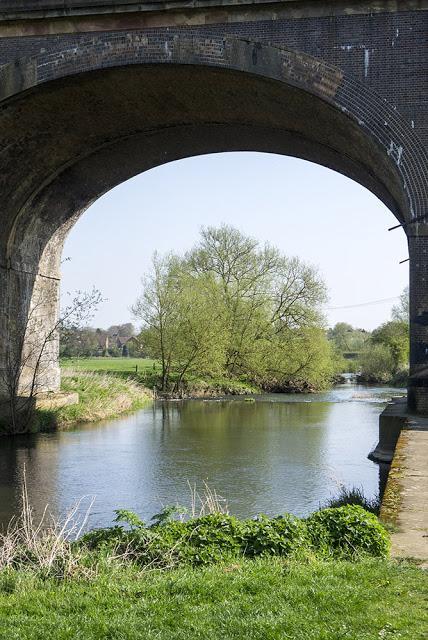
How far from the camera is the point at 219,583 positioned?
4.89 metres

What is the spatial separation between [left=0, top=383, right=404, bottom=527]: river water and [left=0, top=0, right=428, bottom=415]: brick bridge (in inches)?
107

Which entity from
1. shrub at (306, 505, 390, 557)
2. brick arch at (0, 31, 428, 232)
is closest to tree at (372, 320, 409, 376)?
brick arch at (0, 31, 428, 232)

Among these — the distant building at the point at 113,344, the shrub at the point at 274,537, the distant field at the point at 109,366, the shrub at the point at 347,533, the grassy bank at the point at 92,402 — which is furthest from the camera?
the distant building at the point at 113,344

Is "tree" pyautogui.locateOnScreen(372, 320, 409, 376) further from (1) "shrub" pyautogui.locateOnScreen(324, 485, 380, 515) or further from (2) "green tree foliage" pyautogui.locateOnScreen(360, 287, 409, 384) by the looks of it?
(1) "shrub" pyautogui.locateOnScreen(324, 485, 380, 515)

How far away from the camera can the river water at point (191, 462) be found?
1072 centimetres

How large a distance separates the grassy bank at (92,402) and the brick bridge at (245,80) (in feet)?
21.5

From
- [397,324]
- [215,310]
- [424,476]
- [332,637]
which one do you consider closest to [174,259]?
[215,310]

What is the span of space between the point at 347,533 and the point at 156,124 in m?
11.6

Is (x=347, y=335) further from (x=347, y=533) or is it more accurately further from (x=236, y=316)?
(x=347, y=533)

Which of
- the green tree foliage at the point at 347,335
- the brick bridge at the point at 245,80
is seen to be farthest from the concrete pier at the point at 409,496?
the green tree foliage at the point at 347,335

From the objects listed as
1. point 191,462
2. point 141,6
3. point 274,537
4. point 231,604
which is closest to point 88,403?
point 191,462

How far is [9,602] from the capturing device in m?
4.91

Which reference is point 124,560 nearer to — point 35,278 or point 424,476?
point 424,476

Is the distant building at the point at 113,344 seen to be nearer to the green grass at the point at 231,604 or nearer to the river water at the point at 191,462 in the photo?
the river water at the point at 191,462
